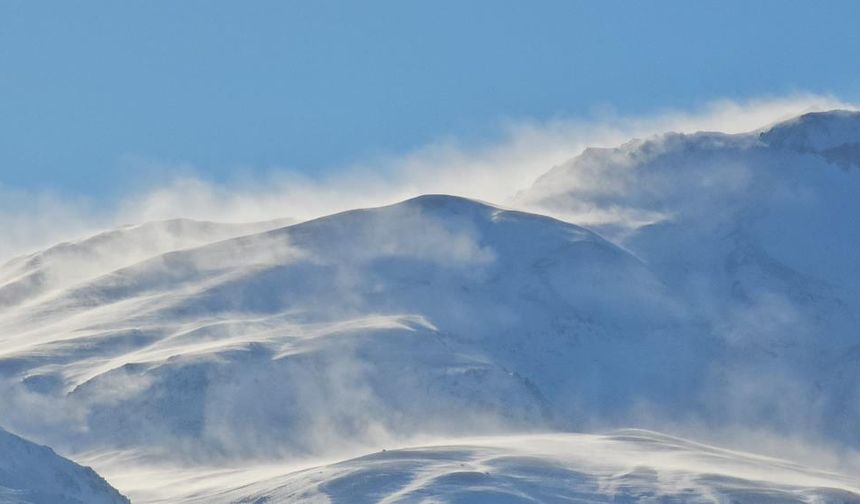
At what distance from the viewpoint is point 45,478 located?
470 feet

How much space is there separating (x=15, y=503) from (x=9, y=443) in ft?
21.8

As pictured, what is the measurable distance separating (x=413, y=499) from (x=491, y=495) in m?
6.85

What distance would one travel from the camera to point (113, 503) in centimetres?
14412

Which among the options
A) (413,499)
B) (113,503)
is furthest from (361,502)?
(113,503)

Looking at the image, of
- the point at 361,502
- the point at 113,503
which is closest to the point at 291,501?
the point at 361,502

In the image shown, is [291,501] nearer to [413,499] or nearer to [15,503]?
[413,499]

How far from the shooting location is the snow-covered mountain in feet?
464

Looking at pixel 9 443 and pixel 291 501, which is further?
pixel 291 501

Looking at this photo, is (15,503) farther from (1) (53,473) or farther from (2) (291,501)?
(2) (291,501)

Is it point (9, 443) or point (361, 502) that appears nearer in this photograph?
point (9, 443)

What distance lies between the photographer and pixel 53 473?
143500mm

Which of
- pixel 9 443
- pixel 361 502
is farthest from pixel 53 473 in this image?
pixel 361 502

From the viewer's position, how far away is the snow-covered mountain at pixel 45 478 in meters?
142

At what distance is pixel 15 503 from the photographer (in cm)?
13838
